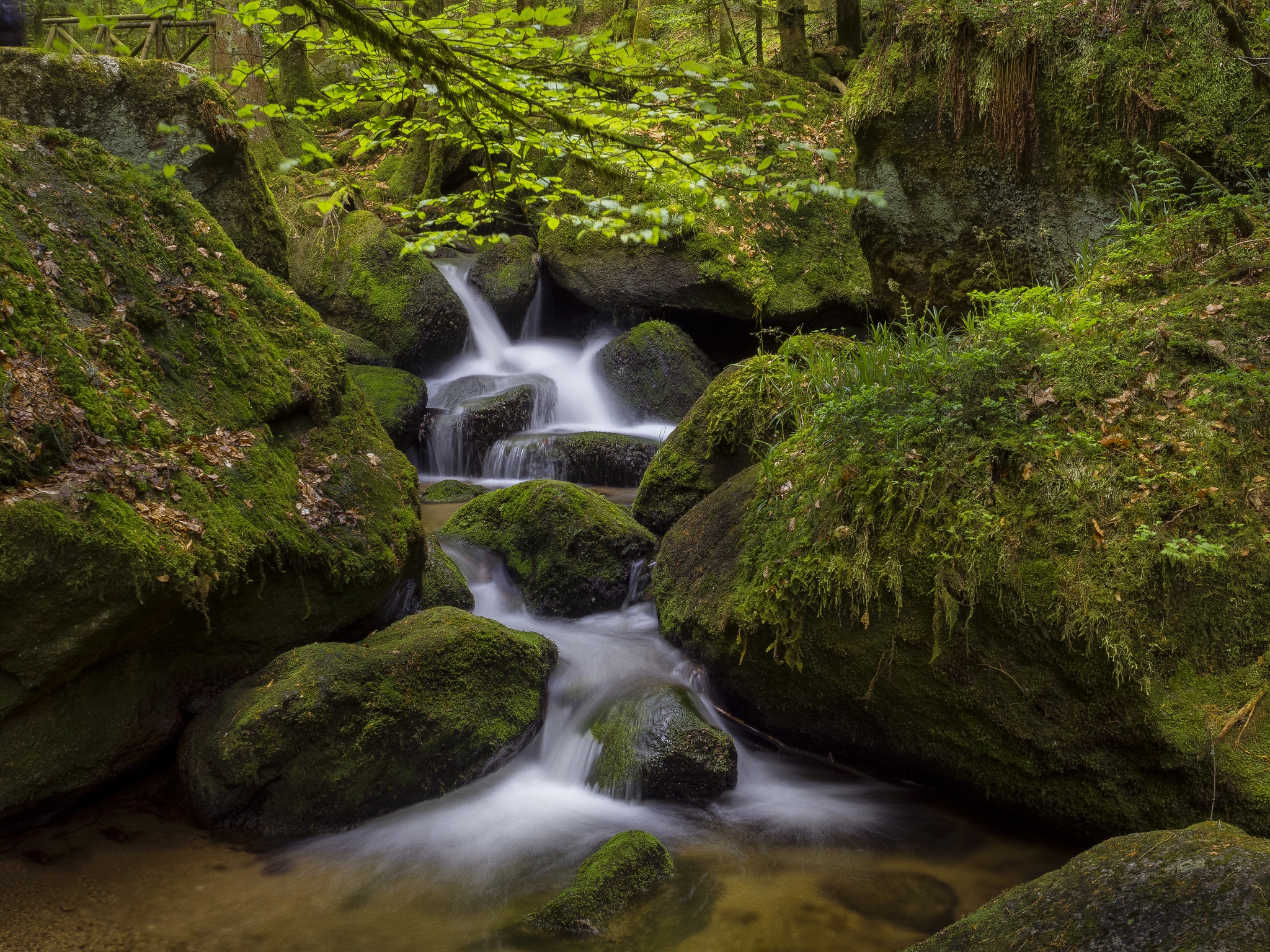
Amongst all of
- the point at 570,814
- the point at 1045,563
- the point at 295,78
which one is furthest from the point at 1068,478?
the point at 295,78

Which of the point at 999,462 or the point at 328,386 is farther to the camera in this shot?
the point at 328,386

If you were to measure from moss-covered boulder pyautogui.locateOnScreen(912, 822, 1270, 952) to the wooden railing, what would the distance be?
3352 mm

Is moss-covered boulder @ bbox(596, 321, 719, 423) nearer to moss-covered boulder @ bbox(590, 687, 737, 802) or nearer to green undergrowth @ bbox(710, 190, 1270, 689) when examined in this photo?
green undergrowth @ bbox(710, 190, 1270, 689)

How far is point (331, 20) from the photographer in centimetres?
245

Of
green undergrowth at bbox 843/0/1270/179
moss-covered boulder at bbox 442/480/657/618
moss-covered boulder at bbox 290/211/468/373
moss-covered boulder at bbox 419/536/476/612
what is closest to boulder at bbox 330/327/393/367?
moss-covered boulder at bbox 290/211/468/373

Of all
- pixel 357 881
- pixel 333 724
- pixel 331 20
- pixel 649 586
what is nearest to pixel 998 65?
pixel 649 586

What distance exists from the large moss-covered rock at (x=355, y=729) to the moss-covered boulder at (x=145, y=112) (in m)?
3.51

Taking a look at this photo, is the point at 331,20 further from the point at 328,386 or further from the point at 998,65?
the point at 998,65

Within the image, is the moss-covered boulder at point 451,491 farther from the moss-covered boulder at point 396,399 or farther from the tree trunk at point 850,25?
the tree trunk at point 850,25

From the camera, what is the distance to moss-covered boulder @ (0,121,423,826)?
3.48 meters

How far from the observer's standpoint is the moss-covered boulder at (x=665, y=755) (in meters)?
4.52

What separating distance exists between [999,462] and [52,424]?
4456mm

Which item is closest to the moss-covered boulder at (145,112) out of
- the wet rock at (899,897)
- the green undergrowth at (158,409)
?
the green undergrowth at (158,409)

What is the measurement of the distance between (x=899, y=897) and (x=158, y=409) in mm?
4402
